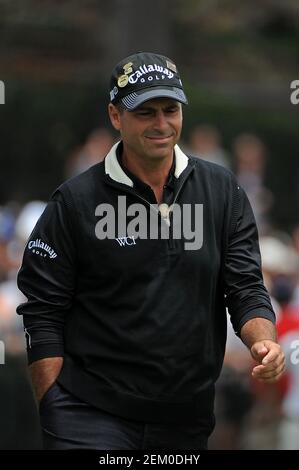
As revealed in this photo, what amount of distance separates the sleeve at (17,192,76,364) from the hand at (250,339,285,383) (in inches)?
34.7

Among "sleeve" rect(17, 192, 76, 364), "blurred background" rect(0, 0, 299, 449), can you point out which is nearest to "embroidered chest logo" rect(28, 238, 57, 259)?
"sleeve" rect(17, 192, 76, 364)

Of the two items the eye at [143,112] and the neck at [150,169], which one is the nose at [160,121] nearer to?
the eye at [143,112]

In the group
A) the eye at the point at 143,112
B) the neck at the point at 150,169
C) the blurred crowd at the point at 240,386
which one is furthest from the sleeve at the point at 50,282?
the blurred crowd at the point at 240,386

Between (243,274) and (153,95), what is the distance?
0.88 metres

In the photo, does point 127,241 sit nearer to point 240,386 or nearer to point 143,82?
point 143,82

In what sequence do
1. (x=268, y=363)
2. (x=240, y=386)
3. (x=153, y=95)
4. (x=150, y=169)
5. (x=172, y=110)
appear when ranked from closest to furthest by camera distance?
(x=268, y=363)
(x=153, y=95)
(x=172, y=110)
(x=150, y=169)
(x=240, y=386)

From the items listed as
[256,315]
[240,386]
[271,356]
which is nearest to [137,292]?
[256,315]

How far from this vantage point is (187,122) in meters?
20.2

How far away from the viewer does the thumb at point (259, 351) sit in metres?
6.15

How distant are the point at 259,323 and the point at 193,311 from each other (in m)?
0.29

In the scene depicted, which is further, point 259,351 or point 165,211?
point 165,211

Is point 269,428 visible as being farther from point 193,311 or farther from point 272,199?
point 272,199

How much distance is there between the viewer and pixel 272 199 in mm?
18453

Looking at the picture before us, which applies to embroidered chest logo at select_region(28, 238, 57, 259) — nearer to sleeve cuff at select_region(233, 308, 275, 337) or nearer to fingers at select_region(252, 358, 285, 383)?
sleeve cuff at select_region(233, 308, 275, 337)
